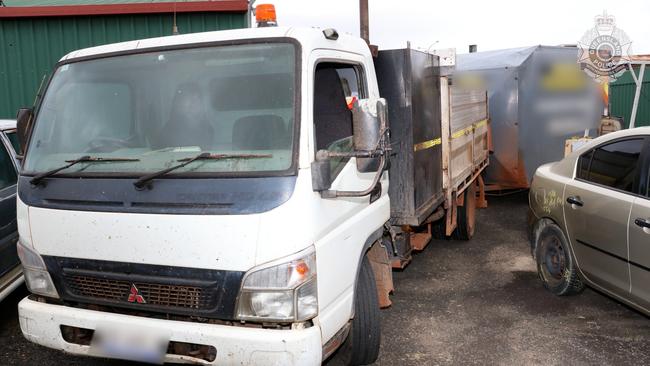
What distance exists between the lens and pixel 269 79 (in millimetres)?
3010

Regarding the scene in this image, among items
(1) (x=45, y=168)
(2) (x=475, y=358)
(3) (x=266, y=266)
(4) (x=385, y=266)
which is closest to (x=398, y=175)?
(4) (x=385, y=266)

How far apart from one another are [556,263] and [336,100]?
2840 millimetres

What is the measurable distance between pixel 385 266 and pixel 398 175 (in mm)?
853

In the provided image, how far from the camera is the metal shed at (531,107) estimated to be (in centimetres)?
972

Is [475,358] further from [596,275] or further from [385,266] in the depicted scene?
[596,275]

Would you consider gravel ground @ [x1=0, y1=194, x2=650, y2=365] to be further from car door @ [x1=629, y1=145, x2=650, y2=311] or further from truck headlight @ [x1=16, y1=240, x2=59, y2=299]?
truck headlight @ [x1=16, y1=240, x2=59, y2=299]

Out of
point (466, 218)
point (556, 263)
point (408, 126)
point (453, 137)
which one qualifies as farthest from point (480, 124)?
point (408, 126)

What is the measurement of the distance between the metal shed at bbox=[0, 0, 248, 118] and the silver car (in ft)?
18.4

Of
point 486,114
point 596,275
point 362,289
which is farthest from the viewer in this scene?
point 486,114

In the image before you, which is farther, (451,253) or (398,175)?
(451,253)

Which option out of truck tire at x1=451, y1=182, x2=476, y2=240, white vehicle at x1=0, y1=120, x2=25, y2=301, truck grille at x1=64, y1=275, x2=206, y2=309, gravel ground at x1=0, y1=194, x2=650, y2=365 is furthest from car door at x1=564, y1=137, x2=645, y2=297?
white vehicle at x1=0, y1=120, x2=25, y2=301

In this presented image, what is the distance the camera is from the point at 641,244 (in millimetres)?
3867

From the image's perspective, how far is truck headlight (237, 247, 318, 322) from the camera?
263cm

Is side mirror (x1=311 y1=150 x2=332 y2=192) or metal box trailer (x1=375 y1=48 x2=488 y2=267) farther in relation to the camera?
metal box trailer (x1=375 y1=48 x2=488 y2=267)
